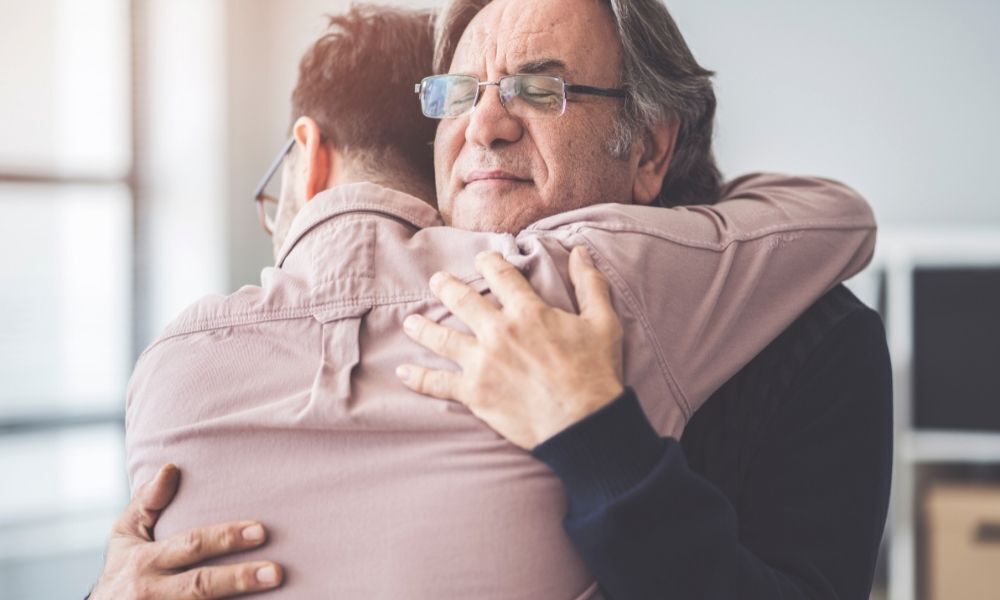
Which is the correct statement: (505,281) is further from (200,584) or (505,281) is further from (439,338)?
(200,584)

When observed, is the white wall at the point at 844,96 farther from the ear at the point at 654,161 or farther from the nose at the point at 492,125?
the nose at the point at 492,125

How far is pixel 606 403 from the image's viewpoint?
0.81 metres

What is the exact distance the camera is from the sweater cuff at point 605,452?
0.81 meters

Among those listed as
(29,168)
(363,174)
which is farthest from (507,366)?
(29,168)

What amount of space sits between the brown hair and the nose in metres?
0.20

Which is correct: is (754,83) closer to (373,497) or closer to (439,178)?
(439,178)

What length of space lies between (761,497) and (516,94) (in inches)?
23.4

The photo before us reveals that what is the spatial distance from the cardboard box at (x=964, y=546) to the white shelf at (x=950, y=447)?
0.38 feet

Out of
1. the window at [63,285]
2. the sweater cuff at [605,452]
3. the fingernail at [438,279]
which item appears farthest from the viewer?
the window at [63,285]

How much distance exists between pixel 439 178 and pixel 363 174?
0.14 meters

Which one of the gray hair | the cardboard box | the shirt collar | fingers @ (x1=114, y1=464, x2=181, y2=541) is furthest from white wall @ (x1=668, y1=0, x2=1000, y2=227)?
fingers @ (x1=114, y1=464, x2=181, y2=541)

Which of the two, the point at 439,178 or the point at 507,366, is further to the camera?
the point at 439,178

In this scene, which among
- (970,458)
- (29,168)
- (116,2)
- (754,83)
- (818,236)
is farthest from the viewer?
(754,83)

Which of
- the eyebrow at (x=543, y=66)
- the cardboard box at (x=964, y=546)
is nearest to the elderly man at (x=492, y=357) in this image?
the eyebrow at (x=543, y=66)
